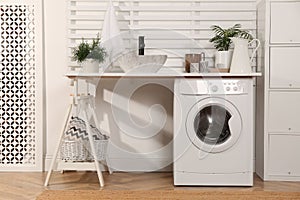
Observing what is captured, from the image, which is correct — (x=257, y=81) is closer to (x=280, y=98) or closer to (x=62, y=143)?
(x=280, y=98)

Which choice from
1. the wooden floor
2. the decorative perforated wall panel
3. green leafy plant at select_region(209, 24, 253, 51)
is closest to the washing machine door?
the wooden floor

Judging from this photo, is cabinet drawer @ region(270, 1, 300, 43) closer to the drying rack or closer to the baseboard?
the baseboard

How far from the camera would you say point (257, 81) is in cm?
373

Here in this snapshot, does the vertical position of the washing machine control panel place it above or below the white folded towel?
below

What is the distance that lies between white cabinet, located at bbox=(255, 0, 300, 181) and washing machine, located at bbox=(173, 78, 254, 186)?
303mm

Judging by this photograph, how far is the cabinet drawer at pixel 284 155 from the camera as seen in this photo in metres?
3.46

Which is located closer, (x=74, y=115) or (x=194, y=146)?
(x=194, y=146)

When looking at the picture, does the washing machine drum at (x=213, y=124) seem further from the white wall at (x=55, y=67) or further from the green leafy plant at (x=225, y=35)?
the white wall at (x=55, y=67)

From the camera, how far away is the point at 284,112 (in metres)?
3.46

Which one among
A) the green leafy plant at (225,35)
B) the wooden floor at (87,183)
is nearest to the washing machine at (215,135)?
the wooden floor at (87,183)

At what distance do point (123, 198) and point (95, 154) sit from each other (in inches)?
20.2

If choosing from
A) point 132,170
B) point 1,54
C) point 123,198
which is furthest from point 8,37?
point 123,198

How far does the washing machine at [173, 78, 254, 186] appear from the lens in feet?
10.6

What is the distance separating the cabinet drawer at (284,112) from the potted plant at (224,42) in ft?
1.37
